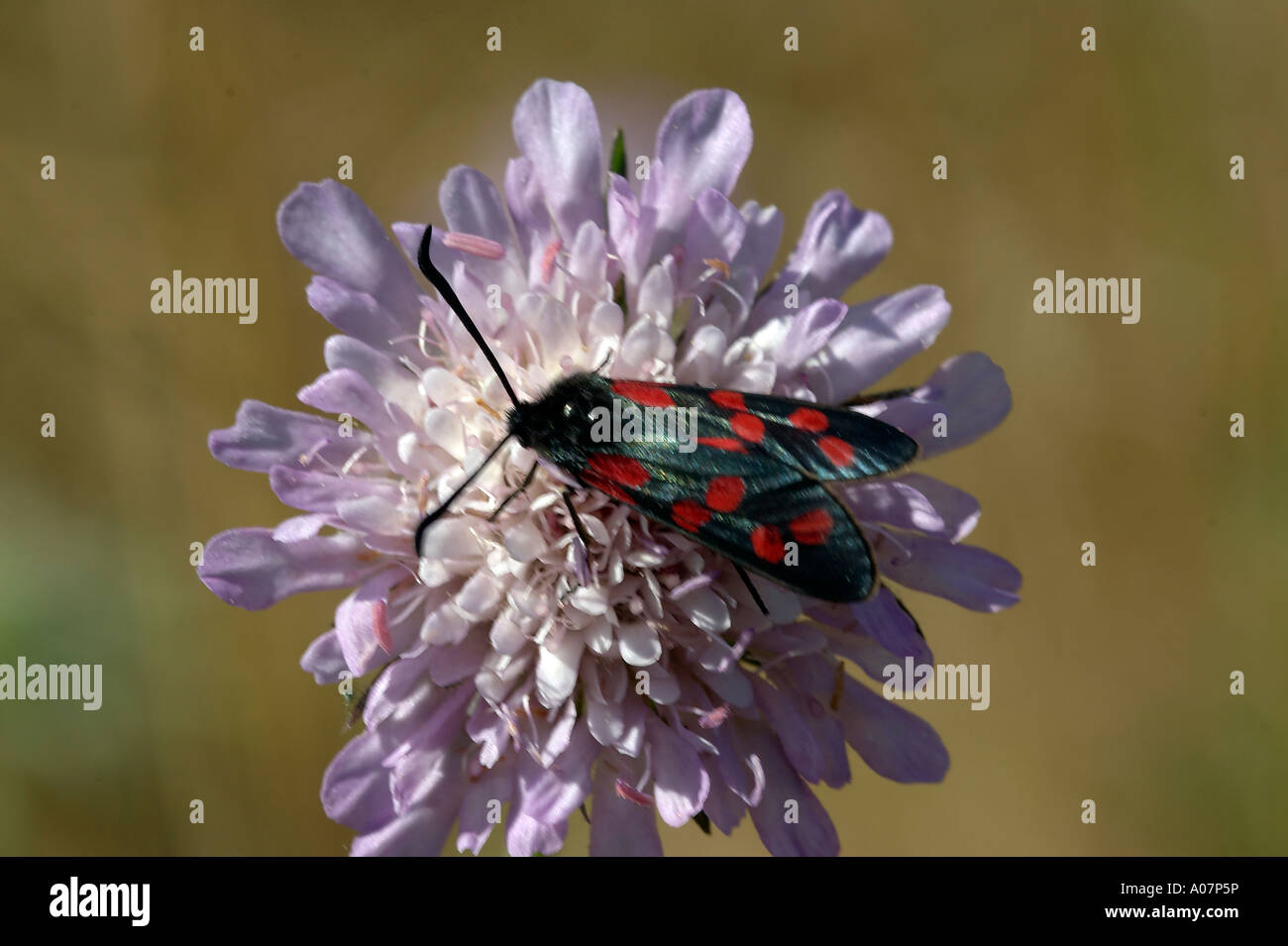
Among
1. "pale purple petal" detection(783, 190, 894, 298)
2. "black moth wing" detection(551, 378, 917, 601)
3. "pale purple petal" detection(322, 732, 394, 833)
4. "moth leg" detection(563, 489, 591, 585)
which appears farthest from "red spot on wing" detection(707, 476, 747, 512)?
"pale purple petal" detection(322, 732, 394, 833)

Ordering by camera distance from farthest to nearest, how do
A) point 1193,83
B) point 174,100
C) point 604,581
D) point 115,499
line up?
point 1193,83 < point 174,100 < point 115,499 < point 604,581

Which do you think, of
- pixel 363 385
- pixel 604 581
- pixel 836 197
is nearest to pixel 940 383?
pixel 836 197

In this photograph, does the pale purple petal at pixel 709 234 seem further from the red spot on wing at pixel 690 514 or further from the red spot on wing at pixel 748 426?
the red spot on wing at pixel 690 514

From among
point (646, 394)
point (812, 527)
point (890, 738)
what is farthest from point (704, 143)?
point (890, 738)

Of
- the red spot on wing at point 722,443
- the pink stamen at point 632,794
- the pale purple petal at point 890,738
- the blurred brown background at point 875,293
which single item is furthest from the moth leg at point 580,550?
the blurred brown background at point 875,293

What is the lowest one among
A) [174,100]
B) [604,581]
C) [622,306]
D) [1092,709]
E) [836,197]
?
[1092,709]

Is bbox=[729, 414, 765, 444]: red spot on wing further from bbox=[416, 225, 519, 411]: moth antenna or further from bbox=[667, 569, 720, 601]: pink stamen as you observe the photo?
bbox=[416, 225, 519, 411]: moth antenna

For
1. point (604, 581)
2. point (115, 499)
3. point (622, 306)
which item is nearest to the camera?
point (604, 581)

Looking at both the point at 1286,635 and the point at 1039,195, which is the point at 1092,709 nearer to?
the point at 1286,635
